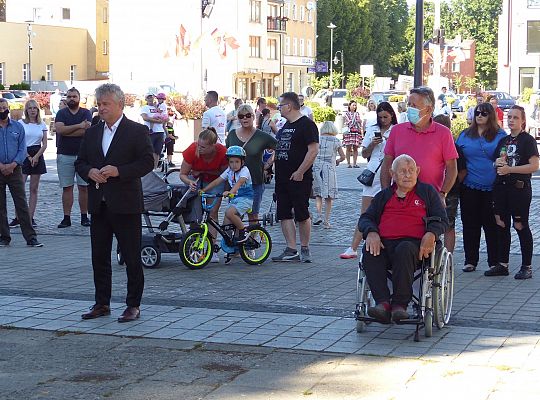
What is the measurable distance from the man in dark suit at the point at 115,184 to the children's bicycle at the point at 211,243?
8.33 ft

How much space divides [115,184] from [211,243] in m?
3.08

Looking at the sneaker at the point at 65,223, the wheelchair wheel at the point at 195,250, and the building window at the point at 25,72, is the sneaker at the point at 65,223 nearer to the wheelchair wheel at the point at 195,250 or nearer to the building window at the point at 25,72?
the wheelchair wheel at the point at 195,250

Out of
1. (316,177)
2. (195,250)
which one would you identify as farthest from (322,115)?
(195,250)

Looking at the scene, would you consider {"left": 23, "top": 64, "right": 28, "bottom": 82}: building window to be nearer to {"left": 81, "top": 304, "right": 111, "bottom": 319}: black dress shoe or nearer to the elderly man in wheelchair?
{"left": 81, "top": 304, "right": 111, "bottom": 319}: black dress shoe

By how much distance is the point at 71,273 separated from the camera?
35.7 ft

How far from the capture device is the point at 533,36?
3447 inches

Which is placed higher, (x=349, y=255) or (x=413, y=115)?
(x=413, y=115)

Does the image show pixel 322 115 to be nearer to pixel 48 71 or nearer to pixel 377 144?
pixel 377 144

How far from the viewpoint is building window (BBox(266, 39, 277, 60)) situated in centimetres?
9562

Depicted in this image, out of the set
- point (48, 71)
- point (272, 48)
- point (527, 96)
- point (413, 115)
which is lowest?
point (413, 115)

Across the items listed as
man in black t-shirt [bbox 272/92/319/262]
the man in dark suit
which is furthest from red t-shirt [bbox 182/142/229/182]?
the man in dark suit

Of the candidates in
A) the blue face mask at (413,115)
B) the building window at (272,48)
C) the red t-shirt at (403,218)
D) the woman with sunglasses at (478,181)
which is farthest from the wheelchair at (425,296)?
the building window at (272,48)

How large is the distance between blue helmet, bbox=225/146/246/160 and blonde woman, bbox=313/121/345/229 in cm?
364

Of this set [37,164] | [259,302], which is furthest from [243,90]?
[259,302]
